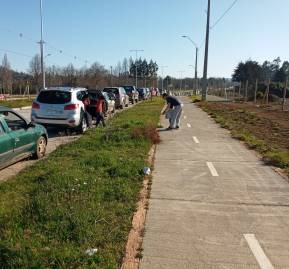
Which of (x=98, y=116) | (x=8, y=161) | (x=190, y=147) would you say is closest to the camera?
(x=8, y=161)

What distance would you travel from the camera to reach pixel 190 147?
43.6ft

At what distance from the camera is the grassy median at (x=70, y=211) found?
4.66m

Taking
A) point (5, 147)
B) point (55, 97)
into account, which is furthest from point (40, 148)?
point (55, 97)

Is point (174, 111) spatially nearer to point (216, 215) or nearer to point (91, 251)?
point (216, 215)

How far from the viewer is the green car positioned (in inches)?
357

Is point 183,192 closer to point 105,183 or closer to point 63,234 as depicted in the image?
→ point 105,183

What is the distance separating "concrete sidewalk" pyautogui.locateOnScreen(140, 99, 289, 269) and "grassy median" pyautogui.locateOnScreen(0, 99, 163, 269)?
43 cm

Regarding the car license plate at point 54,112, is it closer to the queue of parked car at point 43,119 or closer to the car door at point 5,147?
the queue of parked car at point 43,119

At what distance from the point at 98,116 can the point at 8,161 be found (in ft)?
31.9

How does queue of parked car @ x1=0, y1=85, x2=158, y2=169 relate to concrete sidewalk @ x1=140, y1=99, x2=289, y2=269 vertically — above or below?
above

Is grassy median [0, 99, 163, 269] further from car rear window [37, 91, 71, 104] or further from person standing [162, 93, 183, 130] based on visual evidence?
person standing [162, 93, 183, 130]

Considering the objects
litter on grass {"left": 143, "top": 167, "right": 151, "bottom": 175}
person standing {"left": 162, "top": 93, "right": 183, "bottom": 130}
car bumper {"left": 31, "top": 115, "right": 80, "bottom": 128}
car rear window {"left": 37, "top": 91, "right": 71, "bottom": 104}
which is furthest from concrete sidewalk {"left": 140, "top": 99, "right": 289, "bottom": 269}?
person standing {"left": 162, "top": 93, "right": 183, "bottom": 130}

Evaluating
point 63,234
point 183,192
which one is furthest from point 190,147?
point 63,234

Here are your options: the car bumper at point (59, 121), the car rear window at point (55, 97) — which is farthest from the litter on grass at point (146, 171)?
the car rear window at point (55, 97)
